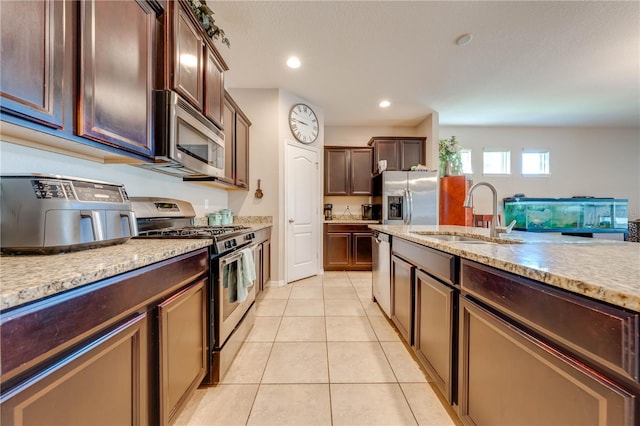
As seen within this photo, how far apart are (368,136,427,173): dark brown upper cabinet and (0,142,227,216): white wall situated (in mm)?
3162

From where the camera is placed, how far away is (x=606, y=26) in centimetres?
243

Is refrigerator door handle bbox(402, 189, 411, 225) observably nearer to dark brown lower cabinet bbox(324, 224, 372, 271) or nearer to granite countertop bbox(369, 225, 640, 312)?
dark brown lower cabinet bbox(324, 224, 372, 271)

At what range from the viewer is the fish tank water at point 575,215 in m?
5.05

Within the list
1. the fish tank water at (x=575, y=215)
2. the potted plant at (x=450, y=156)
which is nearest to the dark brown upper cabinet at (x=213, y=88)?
the potted plant at (x=450, y=156)

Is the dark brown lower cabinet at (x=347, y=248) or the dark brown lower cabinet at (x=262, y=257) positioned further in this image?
the dark brown lower cabinet at (x=347, y=248)

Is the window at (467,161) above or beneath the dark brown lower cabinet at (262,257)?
above

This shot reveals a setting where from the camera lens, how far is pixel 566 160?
552 cm

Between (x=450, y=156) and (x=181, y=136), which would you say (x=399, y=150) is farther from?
(x=181, y=136)

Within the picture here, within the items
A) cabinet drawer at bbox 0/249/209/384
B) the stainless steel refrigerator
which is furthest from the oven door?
the stainless steel refrigerator

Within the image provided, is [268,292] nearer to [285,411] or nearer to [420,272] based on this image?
[285,411]

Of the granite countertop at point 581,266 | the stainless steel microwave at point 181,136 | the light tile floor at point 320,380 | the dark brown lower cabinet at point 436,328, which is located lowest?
the light tile floor at point 320,380

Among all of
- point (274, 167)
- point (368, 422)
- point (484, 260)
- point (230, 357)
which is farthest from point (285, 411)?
point (274, 167)

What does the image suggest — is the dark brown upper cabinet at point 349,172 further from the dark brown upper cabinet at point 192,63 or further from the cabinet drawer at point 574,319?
the cabinet drawer at point 574,319

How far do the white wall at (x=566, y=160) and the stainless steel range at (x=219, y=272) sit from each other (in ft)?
17.8
